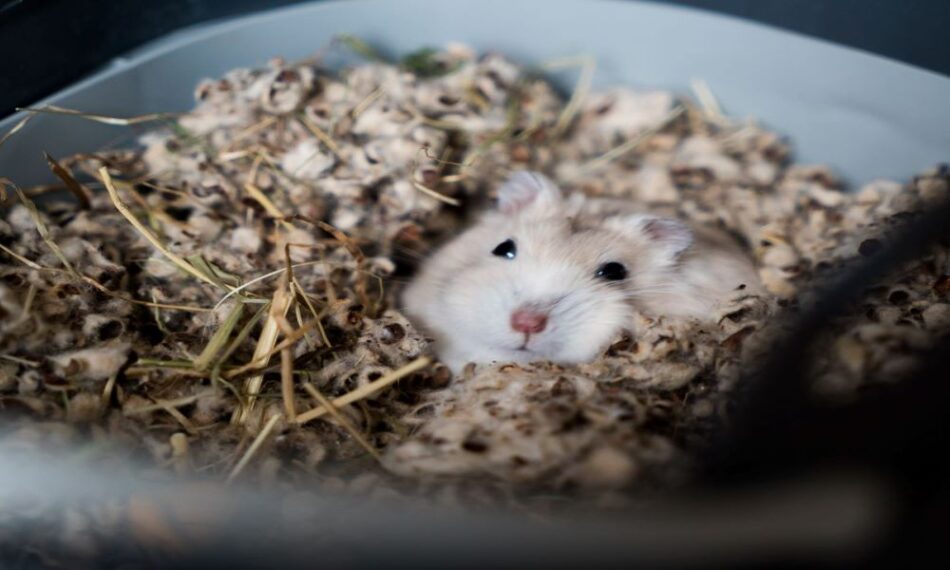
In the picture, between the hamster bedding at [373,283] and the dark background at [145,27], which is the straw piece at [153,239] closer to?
the hamster bedding at [373,283]

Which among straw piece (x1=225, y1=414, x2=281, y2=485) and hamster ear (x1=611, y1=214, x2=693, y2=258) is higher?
A: hamster ear (x1=611, y1=214, x2=693, y2=258)

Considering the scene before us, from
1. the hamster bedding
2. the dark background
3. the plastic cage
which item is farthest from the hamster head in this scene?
the dark background

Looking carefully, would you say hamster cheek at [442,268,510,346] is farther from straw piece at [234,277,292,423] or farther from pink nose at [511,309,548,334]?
straw piece at [234,277,292,423]

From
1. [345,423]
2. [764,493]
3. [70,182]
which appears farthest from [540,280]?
[70,182]

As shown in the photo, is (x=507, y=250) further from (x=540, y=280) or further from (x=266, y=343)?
(x=266, y=343)

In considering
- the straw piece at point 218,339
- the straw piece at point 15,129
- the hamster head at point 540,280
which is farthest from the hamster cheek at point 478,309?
the straw piece at point 15,129

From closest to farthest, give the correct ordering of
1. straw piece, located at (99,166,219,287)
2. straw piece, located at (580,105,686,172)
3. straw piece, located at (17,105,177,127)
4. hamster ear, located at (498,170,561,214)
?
straw piece, located at (99,166,219,287)
straw piece, located at (17,105,177,127)
hamster ear, located at (498,170,561,214)
straw piece, located at (580,105,686,172)
